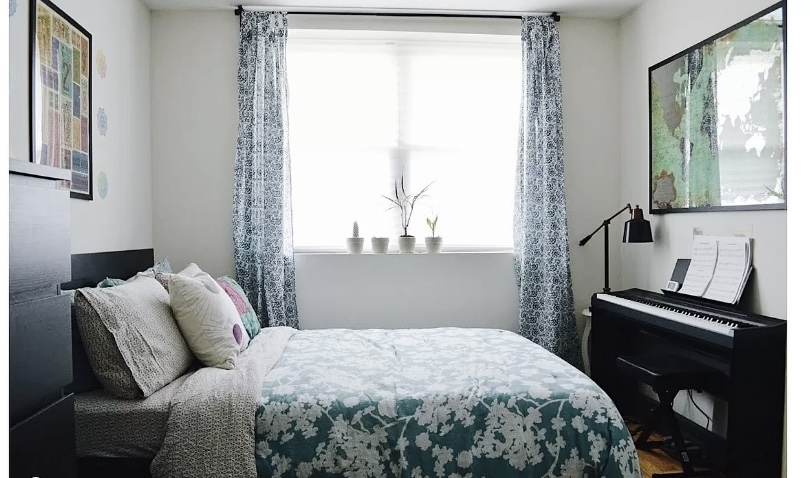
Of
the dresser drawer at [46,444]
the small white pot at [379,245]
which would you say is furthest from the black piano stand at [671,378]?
the dresser drawer at [46,444]

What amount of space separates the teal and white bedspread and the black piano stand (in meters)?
0.72

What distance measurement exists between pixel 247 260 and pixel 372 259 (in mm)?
845

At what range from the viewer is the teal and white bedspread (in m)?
2.00

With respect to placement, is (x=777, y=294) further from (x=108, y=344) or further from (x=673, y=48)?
(x=108, y=344)

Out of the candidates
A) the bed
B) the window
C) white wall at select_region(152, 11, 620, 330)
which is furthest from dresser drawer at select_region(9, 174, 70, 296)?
the window

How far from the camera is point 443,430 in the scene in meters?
2.05

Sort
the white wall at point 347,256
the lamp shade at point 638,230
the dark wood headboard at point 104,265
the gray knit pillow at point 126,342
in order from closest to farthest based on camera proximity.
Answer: the gray knit pillow at point 126,342, the dark wood headboard at point 104,265, the lamp shade at point 638,230, the white wall at point 347,256

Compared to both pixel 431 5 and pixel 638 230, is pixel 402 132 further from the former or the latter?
pixel 638 230

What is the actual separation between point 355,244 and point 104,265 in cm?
156

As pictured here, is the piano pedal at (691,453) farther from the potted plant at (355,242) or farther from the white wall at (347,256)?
the potted plant at (355,242)

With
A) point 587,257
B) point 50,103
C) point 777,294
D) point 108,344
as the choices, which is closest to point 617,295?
point 587,257

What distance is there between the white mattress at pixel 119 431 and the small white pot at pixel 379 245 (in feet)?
7.23

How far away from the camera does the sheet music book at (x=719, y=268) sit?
2.86 meters

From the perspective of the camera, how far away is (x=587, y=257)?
4250mm
